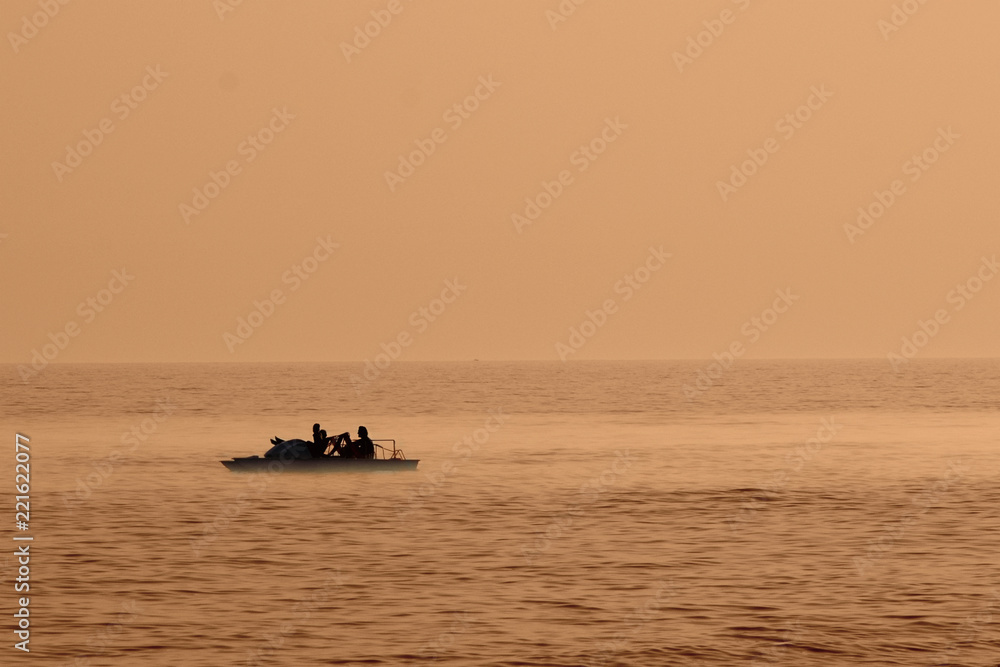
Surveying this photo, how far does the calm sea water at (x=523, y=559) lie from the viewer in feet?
79.0

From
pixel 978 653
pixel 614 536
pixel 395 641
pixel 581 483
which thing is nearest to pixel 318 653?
pixel 395 641

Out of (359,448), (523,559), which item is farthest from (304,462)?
(523,559)

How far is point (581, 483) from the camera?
53.2 meters

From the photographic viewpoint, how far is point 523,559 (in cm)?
3297

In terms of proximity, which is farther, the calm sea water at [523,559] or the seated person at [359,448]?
the seated person at [359,448]

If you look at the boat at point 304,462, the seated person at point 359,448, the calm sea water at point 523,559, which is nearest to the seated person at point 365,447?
the seated person at point 359,448

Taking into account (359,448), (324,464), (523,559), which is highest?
(359,448)

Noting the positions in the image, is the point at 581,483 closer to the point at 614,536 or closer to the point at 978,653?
the point at 614,536

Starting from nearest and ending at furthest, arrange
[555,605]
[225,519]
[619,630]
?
1. [619,630]
2. [555,605]
3. [225,519]

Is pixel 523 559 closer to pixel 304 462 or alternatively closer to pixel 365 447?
pixel 365 447

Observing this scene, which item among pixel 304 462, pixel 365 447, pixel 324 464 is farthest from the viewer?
pixel 324 464

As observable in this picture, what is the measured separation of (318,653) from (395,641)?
58.4 inches

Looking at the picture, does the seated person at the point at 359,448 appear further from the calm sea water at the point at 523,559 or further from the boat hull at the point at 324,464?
the calm sea water at the point at 523,559

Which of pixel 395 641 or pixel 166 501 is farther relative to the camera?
pixel 166 501
